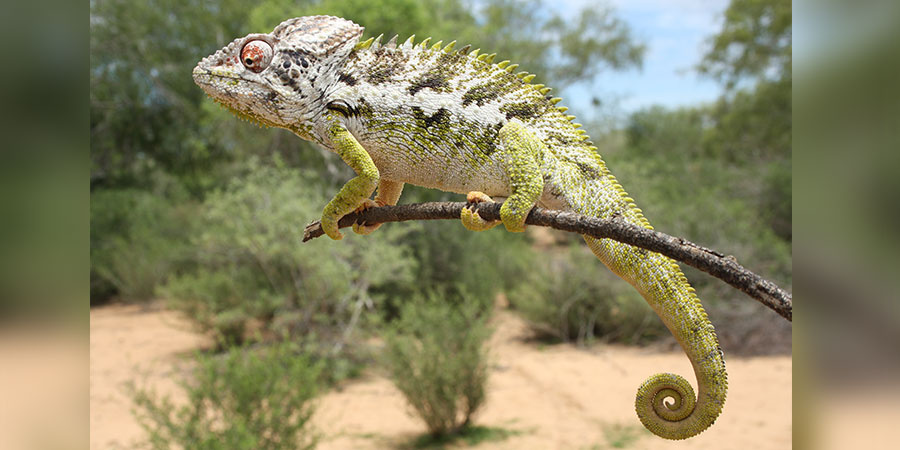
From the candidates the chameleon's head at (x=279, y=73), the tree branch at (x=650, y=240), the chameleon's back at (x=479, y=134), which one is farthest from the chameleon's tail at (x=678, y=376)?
the chameleon's head at (x=279, y=73)

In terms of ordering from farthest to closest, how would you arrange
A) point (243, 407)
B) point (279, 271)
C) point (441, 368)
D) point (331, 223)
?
point (279, 271)
point (441, 368)
point (243, 407)
point (331, 223)

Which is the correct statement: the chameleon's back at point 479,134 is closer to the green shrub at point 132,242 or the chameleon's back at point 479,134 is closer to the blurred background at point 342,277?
the blurred background at point 342,277

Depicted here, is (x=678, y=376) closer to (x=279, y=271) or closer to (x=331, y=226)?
(x=331, y=226)

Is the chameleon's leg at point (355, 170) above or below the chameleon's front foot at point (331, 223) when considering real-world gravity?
above

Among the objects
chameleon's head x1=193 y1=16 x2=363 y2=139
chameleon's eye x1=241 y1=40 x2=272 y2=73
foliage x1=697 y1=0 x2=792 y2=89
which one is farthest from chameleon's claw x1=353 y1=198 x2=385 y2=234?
foliage x1=697 y1=0 x2=792 y2=89

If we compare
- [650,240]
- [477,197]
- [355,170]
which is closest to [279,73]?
[355,170]
